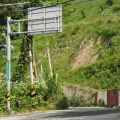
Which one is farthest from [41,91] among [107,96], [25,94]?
[107,96]

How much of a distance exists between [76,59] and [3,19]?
21.6m

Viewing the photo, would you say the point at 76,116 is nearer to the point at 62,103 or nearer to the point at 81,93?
the point at 62,103

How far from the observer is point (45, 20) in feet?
111

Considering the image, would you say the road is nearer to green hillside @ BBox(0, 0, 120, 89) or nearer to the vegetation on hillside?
the vegetation on hillside

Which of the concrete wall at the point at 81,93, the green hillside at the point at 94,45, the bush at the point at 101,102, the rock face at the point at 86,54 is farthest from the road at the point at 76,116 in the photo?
the rock face at the point at 86,54

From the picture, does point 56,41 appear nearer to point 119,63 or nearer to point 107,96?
point 119,63

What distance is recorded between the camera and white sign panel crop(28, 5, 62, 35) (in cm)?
3331

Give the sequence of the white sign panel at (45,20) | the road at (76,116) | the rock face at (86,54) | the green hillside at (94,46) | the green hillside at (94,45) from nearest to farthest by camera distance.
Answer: the road at (76,116), the white sign panel at (45,20), the green hillside at (94,45), the green hillside at (94,46), the rock face at (86,54)

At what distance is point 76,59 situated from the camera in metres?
68.1

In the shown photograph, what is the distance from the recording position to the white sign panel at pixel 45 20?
3331 centimetres

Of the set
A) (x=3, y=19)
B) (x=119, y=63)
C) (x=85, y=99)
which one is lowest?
(x=85, y=99)

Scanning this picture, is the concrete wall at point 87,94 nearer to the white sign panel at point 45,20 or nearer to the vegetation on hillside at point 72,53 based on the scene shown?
the vegetation on hillside at point 72,53

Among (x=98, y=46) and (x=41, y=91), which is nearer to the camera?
(x=41, y=91)

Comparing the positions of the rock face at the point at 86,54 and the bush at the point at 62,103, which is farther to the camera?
the rock face at the point at 86,54
